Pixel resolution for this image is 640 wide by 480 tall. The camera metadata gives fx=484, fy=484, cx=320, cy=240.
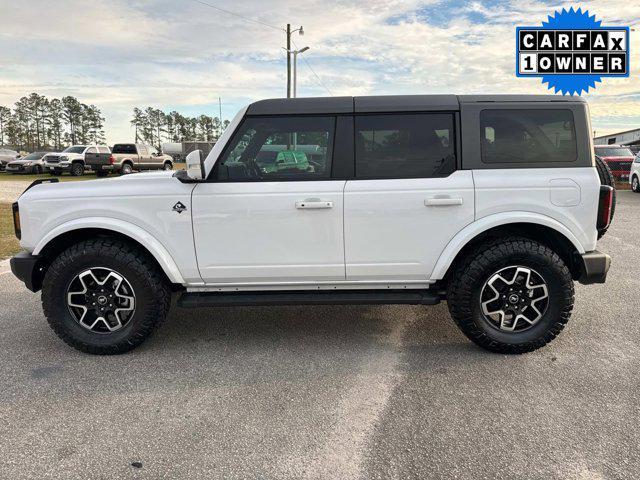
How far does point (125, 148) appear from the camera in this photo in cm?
2927

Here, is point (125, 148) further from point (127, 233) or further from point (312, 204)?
point (312, 204)

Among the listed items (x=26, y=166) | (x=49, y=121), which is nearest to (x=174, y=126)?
(x=49, y=121)

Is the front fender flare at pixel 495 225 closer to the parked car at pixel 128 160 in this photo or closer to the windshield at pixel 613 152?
the windshield at pixel 613 152

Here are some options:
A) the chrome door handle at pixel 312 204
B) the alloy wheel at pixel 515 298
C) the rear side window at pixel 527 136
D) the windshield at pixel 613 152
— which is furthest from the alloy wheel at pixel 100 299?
the windshield at pixel 613 152

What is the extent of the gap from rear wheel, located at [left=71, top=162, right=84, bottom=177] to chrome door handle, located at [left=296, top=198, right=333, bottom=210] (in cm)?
2748

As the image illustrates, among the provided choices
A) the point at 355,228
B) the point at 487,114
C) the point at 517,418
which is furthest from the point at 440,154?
the point at 517,418

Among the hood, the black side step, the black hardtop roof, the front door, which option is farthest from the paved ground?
the black hardtop roof

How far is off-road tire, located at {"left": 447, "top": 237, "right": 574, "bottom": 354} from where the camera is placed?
3561mm

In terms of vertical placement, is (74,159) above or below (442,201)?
above

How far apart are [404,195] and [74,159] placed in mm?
27874

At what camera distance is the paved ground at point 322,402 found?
2.43 meters

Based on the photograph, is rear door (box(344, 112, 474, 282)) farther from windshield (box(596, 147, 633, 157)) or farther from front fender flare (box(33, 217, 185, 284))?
windshield (box(596, 147, 633, 157))

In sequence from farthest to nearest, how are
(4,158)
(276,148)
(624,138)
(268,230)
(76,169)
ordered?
(624,138) < (4,158) < (76,169) < (276,148) < (268,230)

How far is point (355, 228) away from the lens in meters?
3.58
